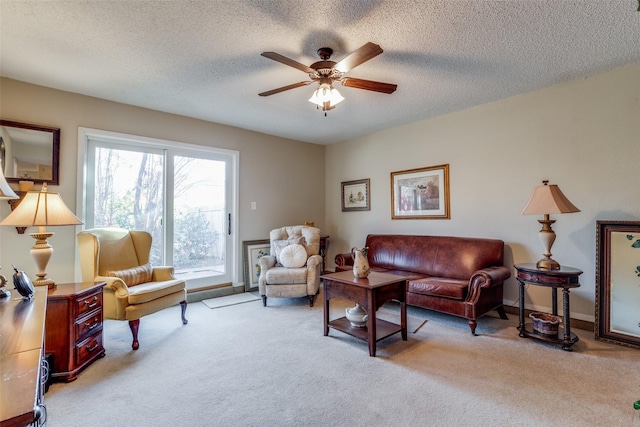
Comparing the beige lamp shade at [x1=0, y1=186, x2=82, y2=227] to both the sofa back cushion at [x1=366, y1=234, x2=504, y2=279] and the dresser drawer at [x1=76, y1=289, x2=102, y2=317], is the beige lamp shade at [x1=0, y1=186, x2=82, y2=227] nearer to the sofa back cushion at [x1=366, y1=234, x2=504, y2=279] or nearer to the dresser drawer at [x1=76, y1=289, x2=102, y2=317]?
the dresser drawer at [x1=76, y1=289, x2=102, y2=317]

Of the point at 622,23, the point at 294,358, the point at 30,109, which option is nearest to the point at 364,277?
the point at 294,358

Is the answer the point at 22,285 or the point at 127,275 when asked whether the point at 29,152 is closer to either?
the point at 127,275

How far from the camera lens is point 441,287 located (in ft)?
10.2

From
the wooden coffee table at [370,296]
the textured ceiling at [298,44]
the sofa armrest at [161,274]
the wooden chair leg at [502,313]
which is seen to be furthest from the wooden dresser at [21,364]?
the wooden chair leg at [502,313]

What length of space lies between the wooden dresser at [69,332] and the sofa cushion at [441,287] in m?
3.03

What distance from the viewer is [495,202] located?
359 centimetres

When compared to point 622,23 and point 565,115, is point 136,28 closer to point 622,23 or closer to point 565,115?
point 622,23

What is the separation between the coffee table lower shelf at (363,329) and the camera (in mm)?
2604

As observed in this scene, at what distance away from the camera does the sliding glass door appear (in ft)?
11.5

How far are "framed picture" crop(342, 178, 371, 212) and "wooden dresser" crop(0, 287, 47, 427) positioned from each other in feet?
13.6

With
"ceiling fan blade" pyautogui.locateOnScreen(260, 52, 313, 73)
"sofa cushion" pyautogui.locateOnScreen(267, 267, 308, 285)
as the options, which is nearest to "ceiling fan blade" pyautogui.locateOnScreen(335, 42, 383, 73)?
"ceiling fan blade" pyautogui.locateOnScreen(260, 52, 313, 73)

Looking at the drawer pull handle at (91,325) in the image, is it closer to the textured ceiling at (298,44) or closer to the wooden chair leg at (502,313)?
the textured ceiling at (298,44)

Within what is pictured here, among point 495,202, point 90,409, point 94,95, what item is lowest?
point 90,409

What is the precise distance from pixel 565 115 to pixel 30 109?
17.9 ft
